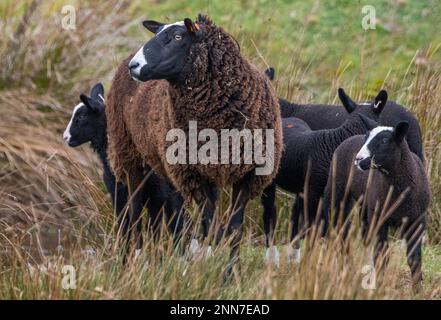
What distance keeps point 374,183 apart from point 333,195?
308 millimetres

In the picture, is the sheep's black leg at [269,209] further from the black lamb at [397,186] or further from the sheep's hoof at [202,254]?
the sheep's hoof at [202,254]

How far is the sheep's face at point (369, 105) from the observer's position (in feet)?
28.9

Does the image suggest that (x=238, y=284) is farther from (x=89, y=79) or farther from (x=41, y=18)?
(x=41, y=18)

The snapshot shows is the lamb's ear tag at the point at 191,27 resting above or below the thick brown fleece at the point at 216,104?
above

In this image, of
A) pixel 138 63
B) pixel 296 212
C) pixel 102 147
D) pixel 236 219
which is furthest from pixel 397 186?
pixel 102 147

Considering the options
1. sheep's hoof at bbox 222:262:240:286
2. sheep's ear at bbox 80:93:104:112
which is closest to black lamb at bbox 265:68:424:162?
sheep's ear at bbox 80:93:104:112

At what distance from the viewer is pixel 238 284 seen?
6.50 meters

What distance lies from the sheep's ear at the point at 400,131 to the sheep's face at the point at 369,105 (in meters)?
1.17

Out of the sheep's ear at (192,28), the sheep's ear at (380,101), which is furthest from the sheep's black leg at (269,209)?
the sheep's ear at (192,28)

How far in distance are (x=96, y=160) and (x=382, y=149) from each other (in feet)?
13.0

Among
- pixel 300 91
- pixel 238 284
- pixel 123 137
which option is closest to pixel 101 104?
pixel 123 137

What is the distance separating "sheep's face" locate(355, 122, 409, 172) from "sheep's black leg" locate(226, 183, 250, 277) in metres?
0.94

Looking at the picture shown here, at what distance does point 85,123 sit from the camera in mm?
9602

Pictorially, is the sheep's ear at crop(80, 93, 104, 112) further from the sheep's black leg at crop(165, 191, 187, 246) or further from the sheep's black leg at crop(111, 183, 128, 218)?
the sheep's black leg at crop(165, 191, 187, 246)
